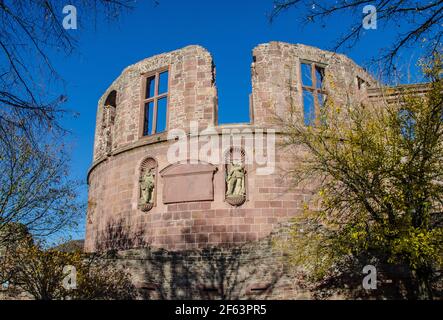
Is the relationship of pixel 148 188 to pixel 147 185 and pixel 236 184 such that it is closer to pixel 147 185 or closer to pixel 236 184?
pixel 147 185

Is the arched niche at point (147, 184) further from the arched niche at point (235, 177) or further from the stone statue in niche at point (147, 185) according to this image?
the arched niche at point (235, 177)

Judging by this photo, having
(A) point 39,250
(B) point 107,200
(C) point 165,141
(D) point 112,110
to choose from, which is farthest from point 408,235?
(D) point 112,110

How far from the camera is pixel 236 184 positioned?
11320mm

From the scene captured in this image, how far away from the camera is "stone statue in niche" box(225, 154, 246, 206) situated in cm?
1113

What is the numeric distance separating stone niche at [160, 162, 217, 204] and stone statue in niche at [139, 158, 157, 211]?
1.78ft

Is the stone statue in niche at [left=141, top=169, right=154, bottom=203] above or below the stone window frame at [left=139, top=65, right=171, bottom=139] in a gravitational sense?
below

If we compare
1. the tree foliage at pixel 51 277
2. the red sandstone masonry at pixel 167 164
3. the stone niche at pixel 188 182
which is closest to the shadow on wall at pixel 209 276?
the red sandstone masonry at pixel 167 164

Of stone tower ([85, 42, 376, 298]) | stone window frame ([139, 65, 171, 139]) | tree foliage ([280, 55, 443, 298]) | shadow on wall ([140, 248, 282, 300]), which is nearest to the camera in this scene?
tree foliage ([280, 55, 443, 298])

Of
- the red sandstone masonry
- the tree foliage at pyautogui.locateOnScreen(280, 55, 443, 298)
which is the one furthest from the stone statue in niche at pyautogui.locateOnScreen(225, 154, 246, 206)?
the tree foliage at pyautogui.locateOnScreen(280, 55, 443, 298)

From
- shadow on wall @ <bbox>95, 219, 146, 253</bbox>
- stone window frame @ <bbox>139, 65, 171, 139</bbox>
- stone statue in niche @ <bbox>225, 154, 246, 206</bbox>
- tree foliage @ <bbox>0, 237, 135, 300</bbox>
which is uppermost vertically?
stone window frame @ <bbox>139, 65, 171, 139</bbox>

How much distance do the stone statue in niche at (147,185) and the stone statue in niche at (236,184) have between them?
2539mm

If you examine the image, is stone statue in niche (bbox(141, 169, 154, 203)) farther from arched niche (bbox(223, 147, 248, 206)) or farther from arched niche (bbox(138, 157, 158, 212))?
arched niche (bbox(223, 147, 248, 206))
